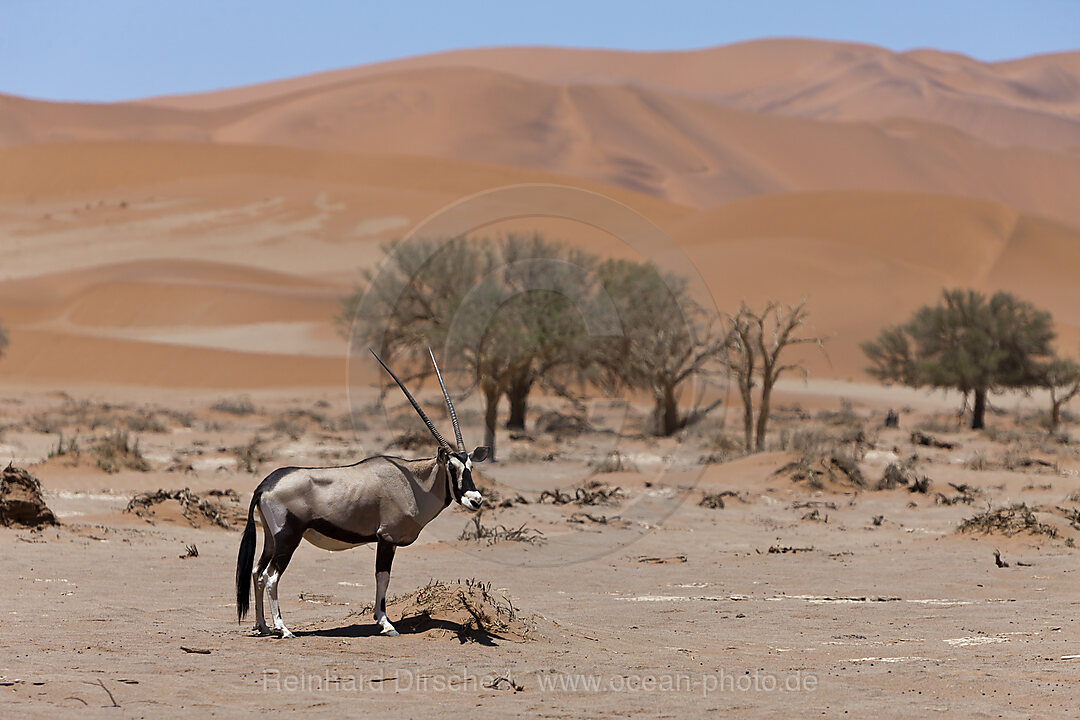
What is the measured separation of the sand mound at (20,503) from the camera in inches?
504

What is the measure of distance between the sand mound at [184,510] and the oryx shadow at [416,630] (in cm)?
714

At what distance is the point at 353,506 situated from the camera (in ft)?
25.0

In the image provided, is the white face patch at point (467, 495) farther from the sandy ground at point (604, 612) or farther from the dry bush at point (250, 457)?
the dry bush at point (250, 457)

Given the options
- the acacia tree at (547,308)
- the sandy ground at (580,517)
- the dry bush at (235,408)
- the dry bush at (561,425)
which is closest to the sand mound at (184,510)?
the sandy ground at (580,517)

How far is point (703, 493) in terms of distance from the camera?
19906mm

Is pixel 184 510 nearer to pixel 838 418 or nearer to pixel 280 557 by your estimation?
pixel 280 557

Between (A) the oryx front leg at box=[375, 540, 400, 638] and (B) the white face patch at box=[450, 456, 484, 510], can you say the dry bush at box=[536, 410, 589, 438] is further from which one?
(B) the white face patch at box=[450, 456, 484, 510]

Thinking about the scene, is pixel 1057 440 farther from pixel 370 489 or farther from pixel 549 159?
pixel 549 159

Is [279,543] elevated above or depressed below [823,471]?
above

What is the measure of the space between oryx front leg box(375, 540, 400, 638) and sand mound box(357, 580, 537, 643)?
0.20 metres

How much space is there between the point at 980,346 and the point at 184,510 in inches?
1081

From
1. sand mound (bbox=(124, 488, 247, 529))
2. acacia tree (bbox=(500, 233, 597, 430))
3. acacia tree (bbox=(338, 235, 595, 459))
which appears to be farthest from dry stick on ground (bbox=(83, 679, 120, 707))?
acacia tree (bbox=(500, 233, 597, 430))

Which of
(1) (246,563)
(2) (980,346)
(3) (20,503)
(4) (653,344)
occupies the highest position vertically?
(2) (980,346)

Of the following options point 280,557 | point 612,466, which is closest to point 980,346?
point 612,466
